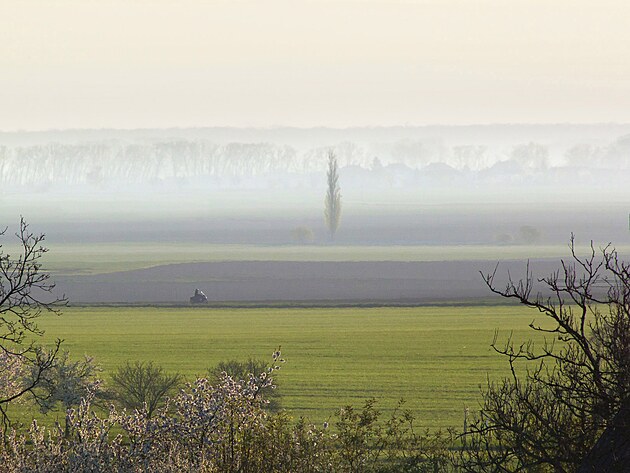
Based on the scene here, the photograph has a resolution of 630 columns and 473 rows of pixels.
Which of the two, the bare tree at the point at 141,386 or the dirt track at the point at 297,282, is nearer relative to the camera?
the bare tree at the point at 141,386

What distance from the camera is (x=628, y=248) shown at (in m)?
166

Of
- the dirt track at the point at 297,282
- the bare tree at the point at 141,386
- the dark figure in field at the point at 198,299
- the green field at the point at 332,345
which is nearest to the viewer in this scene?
the bare tree at the point at 141,386

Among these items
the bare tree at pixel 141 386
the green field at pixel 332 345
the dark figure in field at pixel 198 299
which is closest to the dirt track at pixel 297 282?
the dark figure in field at pixel 198 299

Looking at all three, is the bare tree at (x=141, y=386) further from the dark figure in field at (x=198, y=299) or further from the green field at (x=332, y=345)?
the dark figure in field at (x=198, y=299)

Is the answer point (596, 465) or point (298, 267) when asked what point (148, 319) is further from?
point (596, 465)

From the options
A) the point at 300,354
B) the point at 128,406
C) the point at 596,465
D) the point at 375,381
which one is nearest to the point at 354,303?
the point at 300,354

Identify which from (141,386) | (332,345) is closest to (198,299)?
(332,345)

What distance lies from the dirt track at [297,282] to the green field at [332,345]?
12446 mm

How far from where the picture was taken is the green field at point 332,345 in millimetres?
49594

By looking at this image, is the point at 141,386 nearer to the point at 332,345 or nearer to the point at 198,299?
the point at 332,345

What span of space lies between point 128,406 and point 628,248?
137825 millimetres

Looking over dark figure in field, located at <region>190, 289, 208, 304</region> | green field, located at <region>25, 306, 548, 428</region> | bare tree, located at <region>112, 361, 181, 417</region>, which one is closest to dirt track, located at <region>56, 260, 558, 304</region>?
dark figure in field, located at <region>190, 289, 208, 304</region>

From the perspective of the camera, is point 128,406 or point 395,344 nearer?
point 128,406

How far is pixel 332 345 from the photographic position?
218 ft
